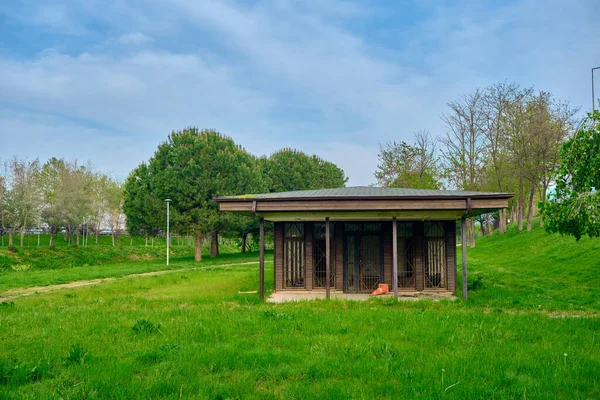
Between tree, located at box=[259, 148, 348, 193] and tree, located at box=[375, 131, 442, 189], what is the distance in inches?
258

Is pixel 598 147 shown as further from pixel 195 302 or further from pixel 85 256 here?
pixel 85 256

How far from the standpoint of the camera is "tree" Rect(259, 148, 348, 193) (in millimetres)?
45188

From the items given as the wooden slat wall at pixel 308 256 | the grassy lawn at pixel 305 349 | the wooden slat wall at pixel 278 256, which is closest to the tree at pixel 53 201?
the wooden slat wall at pixel 278 256

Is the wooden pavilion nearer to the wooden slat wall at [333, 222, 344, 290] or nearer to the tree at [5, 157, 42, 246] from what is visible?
the wooden slat wall at [333, 222, 344, 290]

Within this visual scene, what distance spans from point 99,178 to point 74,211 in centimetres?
1190

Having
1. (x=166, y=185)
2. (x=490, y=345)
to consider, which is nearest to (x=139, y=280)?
(x=166, y=185)

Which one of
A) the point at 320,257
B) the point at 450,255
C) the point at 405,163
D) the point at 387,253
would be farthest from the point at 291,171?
the point at 450,255

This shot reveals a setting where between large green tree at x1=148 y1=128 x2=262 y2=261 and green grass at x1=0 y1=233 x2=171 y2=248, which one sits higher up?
large green tree at x1=148 y1=128 x2=262 y2=261

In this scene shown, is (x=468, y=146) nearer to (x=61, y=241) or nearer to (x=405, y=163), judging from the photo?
(x=405, y=163)

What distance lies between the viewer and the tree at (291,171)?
45.2 meters

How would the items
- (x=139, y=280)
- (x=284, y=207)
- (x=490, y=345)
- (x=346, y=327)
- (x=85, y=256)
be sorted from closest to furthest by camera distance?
(x=490, y=345) < (x=346, y=327) < (x=284, y=207) < (x=139, y=280) < (x=85, y=256)

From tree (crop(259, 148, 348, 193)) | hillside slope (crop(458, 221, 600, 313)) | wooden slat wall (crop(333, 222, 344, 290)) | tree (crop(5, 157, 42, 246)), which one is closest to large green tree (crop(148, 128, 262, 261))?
tree (crop(259, 148, 348, 193))

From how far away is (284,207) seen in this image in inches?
488

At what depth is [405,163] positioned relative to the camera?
4366 cm
